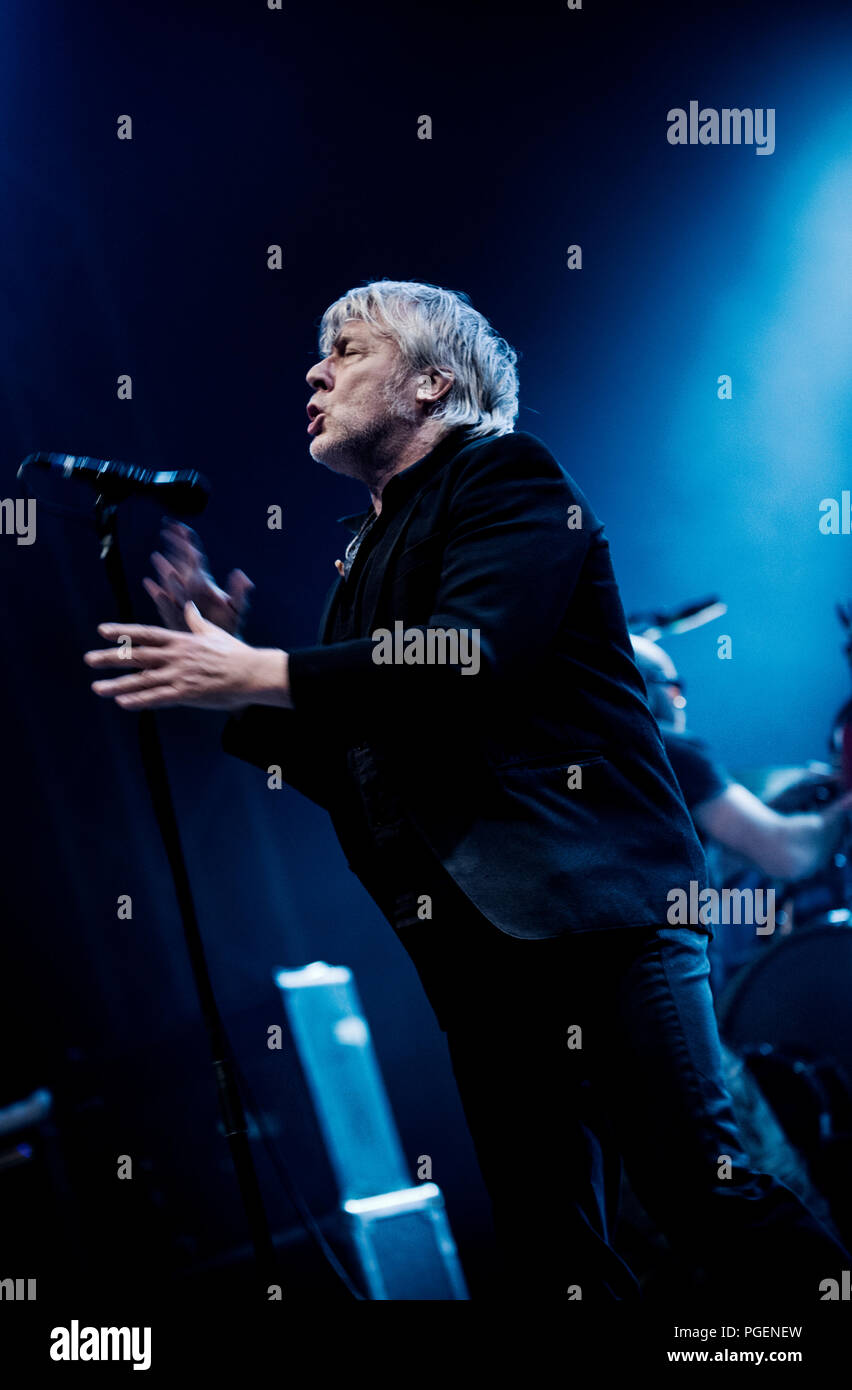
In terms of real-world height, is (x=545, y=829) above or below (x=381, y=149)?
below

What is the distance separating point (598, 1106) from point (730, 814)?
6.04ft

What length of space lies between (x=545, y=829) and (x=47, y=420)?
285cm

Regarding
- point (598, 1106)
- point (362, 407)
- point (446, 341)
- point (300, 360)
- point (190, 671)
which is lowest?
point (598, 1106)

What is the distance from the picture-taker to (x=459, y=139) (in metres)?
3.88

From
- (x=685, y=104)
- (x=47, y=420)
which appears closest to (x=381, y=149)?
(x=685, y=104)

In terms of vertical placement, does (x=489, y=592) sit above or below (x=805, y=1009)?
above

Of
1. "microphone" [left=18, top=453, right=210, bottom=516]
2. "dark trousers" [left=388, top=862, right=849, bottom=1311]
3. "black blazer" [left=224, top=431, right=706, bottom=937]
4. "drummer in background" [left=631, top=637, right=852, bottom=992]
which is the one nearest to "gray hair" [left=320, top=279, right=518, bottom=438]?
"black blazer" [left=224, top=431, right=706, bottom=937]

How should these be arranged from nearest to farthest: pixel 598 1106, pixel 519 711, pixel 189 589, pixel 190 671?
pixel 190 671
pixel 519 711
pixel 598 1106
pixel 189 589

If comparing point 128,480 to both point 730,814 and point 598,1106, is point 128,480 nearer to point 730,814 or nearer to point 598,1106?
point 598,1106

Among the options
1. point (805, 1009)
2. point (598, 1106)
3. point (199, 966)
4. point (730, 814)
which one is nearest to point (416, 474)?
point (199, 966)

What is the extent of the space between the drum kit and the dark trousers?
1666 millimetres

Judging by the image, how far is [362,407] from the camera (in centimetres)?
217

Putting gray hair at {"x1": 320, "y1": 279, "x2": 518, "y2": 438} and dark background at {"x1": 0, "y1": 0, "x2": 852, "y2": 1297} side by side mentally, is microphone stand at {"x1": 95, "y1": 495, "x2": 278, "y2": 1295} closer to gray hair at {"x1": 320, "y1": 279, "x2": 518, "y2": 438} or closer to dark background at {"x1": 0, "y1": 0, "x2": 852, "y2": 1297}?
gray hair at {"x1": 320, "y1": 279, "x2": 518, "y2": 438}

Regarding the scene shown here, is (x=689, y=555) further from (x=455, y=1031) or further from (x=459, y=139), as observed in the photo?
(x=455, y=1031)
